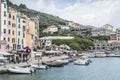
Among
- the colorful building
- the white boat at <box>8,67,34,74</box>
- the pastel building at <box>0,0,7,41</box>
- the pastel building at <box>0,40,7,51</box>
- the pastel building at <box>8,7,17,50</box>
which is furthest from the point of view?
the colorful building

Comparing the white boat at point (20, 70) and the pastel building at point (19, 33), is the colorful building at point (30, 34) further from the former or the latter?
the white boat at point (20, 70)

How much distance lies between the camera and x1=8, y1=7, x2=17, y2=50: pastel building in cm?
9306

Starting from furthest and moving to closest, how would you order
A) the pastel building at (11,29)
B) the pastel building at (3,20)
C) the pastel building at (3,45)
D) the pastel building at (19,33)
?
the pastel building at (19,33) → the pastel building at (11,29) → the pastel building at (3,20) → the pastel building at (3,45)

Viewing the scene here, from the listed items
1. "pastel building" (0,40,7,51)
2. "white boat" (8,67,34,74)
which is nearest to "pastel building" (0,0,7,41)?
"pastel building" (0,40,7,51)

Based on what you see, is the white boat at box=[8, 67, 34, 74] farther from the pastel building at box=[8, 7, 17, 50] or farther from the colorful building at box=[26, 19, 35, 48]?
the colorful building at box=[26, 19, 35, 48]

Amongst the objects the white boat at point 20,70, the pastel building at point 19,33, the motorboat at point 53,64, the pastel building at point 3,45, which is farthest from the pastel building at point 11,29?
the white boat at point 20,70

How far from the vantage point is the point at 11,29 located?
94.4 m

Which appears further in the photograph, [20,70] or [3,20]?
[3,20]

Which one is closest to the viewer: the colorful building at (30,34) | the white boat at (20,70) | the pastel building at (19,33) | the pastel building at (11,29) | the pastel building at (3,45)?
the white boat at (20,70)

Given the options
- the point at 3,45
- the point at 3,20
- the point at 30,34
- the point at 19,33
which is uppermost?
the point at 3,20

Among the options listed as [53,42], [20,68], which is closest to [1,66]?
[20,68]

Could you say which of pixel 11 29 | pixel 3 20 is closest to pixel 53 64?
pixel 11 29

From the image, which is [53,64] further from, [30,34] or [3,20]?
[30,34]

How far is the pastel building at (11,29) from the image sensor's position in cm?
9306
